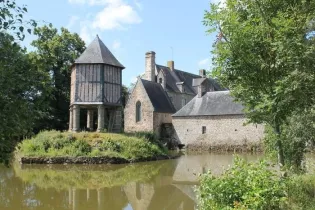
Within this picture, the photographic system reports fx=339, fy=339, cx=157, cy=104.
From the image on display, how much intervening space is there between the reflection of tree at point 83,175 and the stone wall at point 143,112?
42.8ft

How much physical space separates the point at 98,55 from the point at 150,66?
12.1 m

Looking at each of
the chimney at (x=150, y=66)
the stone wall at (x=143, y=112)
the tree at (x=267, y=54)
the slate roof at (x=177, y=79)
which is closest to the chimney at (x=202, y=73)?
the slate roof at (x=177, y=79)

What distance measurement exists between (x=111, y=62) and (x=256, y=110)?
16737mm

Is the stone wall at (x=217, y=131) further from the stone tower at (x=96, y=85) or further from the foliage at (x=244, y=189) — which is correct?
the foliage at (x=244, y=189)

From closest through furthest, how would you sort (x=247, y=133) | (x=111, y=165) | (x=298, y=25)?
1. (x=298, y=25)
2. (x=111, y=165)
3. (x=247, y=133)

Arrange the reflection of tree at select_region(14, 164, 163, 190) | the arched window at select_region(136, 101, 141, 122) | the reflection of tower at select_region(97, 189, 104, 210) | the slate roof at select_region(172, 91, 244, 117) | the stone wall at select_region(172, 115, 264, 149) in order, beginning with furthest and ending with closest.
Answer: the arched window at select_region(136, 101, 141, 122), the slate roof at select_region(172, 91, 244, 117), the stone wall at select_region(172, 115, 264, 149), the reflection of tree at select_region(14, 164, 163, 190), the reflection of tower at select_region(97, 189, 104, 210)

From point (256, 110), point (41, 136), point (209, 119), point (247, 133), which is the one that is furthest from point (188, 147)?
point (256, 110)

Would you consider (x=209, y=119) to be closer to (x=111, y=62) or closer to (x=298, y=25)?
(x=111, y=62)

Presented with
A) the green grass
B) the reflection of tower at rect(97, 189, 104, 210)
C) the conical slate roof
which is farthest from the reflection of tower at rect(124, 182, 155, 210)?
the conical slate roof

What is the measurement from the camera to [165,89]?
34156mm

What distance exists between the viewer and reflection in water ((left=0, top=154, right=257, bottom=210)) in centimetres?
896

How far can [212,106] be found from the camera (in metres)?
29.3

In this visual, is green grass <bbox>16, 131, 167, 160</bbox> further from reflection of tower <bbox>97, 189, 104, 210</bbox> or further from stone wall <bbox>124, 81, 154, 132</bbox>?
stone wall <bbox>124, 81, 154, 132</bbox>

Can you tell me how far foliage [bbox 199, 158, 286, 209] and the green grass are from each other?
1346 centimetres
